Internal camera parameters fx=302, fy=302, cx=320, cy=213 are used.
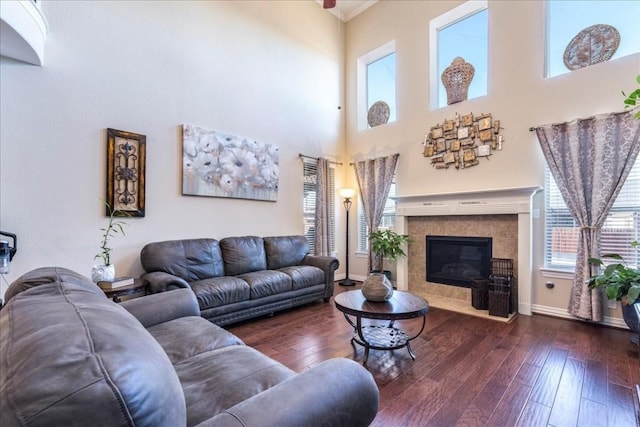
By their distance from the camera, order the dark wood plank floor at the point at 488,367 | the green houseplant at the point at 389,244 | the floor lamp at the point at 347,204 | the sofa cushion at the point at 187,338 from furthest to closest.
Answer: the floor lamp at the point at 347,204 → the green houseplant at the point at 389,244 → the dark wood plank floor at the point at 488,367 → the sofa cushion at the point at 187,338

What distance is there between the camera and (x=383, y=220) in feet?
17.8

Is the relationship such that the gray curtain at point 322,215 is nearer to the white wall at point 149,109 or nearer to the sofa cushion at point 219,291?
the white wall at point 149,109

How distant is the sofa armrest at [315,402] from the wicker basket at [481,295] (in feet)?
10.9

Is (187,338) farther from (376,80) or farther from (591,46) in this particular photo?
(376,80)

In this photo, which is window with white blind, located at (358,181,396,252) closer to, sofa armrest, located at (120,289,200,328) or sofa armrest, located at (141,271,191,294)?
sofa armrest, located at (141,271,191,294)

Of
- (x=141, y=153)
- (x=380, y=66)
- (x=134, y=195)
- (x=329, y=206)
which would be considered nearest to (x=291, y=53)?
(x=380, y=66)

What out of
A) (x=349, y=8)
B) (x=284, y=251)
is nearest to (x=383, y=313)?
(x=284, y=251)

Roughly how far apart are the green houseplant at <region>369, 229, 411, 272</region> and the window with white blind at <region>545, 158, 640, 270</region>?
1.83 m

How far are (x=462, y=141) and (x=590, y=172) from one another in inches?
59.0

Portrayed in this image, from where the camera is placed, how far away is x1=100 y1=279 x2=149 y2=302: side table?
273 centimetres

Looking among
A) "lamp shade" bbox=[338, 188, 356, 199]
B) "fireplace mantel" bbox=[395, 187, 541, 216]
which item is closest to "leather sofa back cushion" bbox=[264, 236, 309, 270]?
"lamp shade" bbox=[338, 188, 356, 199]

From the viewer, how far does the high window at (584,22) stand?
3248 mm

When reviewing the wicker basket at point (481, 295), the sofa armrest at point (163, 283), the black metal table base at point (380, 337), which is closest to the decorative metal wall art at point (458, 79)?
the wicker basket at point (481, 295)

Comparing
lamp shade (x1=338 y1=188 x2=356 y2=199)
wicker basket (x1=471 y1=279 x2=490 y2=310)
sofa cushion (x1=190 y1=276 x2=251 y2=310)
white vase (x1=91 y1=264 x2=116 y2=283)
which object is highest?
lamp shade (x1=338 y1=188 x2=356 y2=199)
